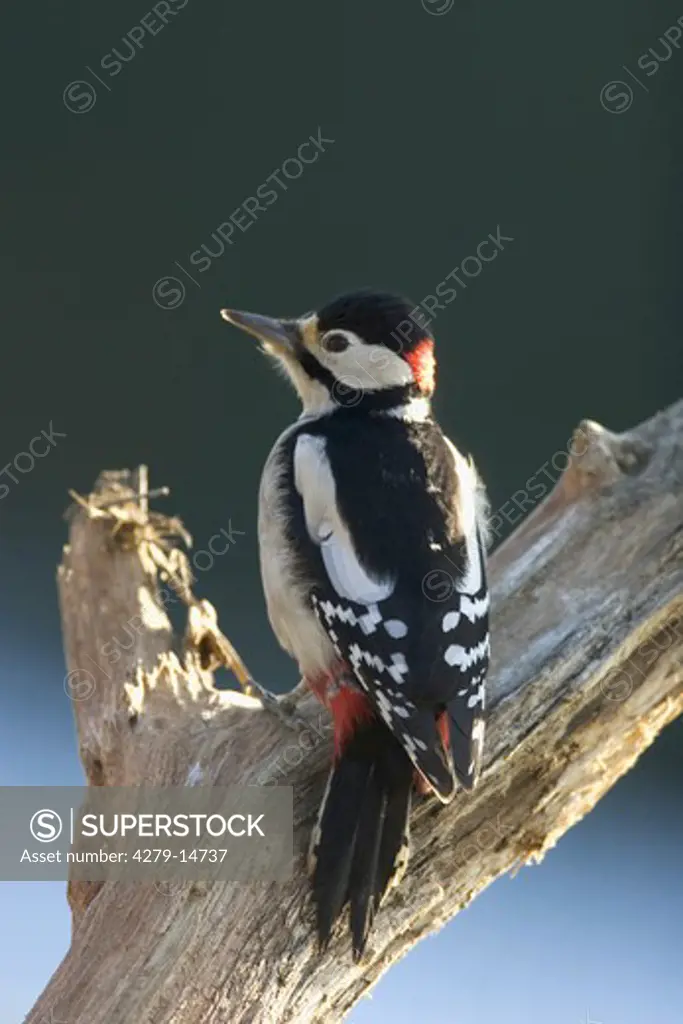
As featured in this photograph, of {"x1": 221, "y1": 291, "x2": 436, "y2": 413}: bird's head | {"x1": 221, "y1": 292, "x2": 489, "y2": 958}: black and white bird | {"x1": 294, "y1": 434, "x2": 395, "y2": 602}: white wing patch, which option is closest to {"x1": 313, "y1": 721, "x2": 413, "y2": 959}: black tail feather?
{"x1": 221, "y1": 292, "x2": 489, "y2": 958}: black and white bird

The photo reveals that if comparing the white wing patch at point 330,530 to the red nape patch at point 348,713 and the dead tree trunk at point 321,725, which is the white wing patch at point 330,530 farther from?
the dead tree trunk at point 321,725

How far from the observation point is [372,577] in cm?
143

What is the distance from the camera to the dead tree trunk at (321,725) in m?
1.33

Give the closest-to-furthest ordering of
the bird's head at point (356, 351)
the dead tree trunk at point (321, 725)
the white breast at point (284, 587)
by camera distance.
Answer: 1. the dead tree trunk at point (321, 725)
2. the white breast at point (284, 587)
3. the bird's head at point (356, 351)

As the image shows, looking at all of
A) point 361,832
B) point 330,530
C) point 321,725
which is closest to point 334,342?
point 330,530

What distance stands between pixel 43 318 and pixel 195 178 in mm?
444

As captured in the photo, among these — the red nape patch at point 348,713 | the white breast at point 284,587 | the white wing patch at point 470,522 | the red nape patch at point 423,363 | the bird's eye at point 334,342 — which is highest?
the red nape patch at point 423,363

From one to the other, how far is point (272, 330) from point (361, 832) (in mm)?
719

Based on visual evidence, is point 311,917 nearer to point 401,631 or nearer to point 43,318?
point 401,631

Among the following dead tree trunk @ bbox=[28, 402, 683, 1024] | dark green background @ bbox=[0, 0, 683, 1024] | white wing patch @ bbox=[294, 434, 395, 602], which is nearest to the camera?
dead tree trunk @ bbox=[28, 402, 683, 1024]

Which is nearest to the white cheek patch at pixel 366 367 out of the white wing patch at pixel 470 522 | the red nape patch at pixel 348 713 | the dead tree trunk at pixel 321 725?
the white wing patch at pixel 470 522

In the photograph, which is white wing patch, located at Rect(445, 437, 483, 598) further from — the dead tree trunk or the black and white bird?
the dead tree trunk

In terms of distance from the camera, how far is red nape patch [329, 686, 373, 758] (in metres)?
1.44

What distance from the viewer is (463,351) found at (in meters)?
2.65
